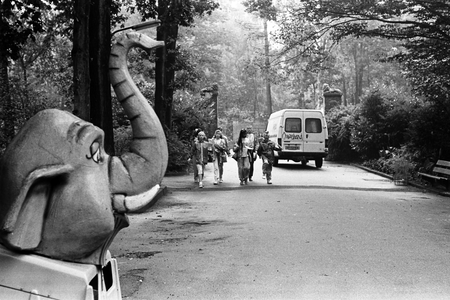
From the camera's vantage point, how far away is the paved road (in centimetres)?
655

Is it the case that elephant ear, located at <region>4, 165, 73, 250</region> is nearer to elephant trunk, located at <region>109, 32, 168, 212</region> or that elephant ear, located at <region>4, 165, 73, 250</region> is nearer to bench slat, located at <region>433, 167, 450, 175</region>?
elephant trunk, located at <region>109, 32, 168, 212</region>

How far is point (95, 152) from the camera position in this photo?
141 inches

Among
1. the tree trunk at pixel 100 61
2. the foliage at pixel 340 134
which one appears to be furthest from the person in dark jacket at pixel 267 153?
the foliage at pixel 340 134

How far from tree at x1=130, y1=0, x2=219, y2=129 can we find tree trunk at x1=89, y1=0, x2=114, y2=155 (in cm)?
219

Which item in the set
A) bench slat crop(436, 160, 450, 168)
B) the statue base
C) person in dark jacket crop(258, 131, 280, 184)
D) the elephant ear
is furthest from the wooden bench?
the elephant ear

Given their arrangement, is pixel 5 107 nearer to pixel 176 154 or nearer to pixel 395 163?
pixel 176 154

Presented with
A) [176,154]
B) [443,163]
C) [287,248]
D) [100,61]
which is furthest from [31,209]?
[176,154]

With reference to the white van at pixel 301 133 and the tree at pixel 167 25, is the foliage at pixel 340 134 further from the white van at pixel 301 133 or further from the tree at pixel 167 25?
the tree at pixel 167 25

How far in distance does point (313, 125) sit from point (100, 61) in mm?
15992

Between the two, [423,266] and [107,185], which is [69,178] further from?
[423,266]

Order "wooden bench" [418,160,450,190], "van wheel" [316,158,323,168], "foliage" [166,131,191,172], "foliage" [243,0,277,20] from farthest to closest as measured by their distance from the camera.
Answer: "van wheel" [316,158,323,168]
"foliage" [166,131,191,172]
"foliage" [243,0,277,20]
"wooden bench" [418,160,450,190]

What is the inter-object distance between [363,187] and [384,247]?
10685 mm

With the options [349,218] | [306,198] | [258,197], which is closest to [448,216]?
[349,218]

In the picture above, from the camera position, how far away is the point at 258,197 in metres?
16.0
